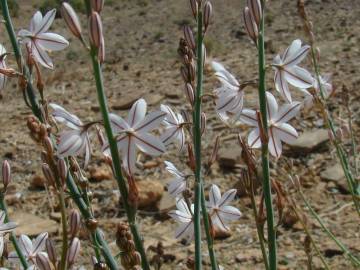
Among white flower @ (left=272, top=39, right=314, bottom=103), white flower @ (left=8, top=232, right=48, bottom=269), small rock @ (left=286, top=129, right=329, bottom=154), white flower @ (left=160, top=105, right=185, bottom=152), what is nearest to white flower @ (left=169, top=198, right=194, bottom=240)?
white flower @ (left=160, top=105, right=185, bottom=152)

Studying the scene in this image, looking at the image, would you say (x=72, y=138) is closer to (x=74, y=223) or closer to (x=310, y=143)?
(x=74, y=223)

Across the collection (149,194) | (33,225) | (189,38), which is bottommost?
(33,225)

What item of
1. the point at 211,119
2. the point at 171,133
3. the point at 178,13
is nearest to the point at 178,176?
the point at 171,133

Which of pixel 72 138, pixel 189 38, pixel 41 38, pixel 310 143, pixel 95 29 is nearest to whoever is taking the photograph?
pixel 95 29

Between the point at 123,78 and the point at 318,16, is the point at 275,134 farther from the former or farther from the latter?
the point at 318,16

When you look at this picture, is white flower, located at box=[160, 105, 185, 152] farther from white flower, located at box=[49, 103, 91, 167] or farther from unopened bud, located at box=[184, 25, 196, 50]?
white flower, located at box=[49, 103, 91, 167]

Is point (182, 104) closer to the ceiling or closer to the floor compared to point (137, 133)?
closer to the floor

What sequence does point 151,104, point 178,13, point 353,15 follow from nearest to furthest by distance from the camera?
point 151,104, point 353,15, point 178,13

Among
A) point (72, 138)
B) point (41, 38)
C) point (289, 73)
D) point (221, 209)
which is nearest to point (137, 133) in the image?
point (72, 138)
